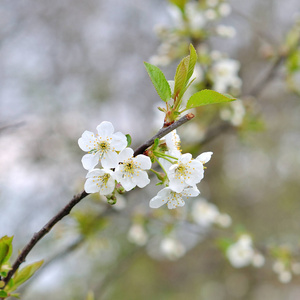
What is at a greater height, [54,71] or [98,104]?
[54,71]

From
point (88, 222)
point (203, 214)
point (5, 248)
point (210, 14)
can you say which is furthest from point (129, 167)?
point (203, 214)

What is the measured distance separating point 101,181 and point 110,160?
62mm

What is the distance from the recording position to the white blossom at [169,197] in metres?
0.96

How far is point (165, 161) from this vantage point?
3.40ft

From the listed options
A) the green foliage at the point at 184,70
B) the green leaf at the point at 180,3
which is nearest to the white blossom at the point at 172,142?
the green foliage at the point at 184,70

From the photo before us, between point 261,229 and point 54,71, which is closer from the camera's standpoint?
point 54,71

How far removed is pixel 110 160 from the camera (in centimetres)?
95

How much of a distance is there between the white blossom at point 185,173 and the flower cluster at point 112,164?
0.08m

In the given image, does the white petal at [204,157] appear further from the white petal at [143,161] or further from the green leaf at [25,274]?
the green leaf at [25,274]

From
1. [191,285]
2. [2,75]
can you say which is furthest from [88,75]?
[191,285]

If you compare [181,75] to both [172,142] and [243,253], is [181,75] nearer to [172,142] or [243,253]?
[172,142]

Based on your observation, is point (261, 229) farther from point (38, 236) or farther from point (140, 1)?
point (38, 236)

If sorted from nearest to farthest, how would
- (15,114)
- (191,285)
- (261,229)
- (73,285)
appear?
(15,114) < (73,285) < (191,285) < (261,229)

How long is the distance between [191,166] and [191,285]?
22.0 feet
